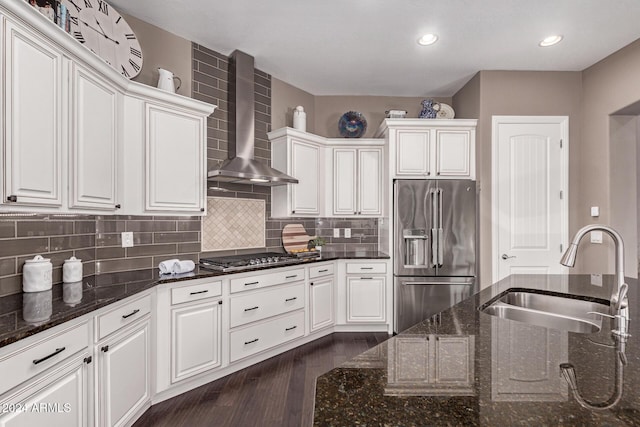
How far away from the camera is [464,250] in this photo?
372 centimetres

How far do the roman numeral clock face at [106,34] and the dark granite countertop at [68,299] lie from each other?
153 centimetres

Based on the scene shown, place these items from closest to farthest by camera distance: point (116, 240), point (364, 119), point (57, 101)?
point (57, 101) → point (116, 240) → point (364, 119)

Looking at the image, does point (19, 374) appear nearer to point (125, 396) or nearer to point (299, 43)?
point (125, 396)

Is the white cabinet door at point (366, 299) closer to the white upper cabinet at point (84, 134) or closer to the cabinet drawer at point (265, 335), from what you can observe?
the cabinet drawer at point (265, 335)

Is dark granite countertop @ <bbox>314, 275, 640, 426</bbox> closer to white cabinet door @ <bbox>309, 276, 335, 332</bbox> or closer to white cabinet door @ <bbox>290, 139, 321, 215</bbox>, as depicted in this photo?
white cabinet door @ <bbox>309, 276, 335, 332</bbox>

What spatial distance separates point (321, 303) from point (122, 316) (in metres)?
2.11

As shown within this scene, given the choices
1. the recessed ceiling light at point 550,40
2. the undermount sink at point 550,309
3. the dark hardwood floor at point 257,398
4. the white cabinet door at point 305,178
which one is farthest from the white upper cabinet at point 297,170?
the undermount sink at point 550,309

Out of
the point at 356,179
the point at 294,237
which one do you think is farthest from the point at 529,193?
the point at 294,237

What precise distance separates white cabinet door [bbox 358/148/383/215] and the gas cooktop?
47.0 inches

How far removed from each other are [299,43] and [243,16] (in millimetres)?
596

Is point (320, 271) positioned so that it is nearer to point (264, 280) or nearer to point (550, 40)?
point (264, 280)

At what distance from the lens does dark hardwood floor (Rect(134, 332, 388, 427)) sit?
2246mm

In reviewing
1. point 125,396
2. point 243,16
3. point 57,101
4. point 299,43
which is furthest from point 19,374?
point 299,43

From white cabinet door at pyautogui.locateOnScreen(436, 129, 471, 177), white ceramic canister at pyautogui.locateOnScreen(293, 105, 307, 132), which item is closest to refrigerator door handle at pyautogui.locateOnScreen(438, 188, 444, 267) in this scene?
white cabinet door at pyautogui.locateOnScreen(436, 129, 471, 177)
